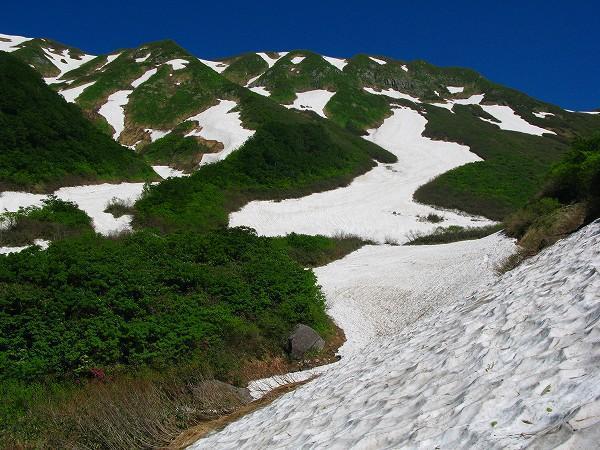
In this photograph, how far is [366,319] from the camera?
16172mm

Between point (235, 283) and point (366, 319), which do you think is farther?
point (366, 319)

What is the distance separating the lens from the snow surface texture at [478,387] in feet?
10.4

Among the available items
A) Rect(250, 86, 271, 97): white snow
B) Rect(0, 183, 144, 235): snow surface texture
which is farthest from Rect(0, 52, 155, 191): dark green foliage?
Rect(250, 86, 271, 97): white snow

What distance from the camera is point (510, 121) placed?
259 ft

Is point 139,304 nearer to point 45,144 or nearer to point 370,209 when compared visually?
point 45,144

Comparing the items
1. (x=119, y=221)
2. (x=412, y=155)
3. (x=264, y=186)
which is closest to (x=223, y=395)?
(x=119, y=221)

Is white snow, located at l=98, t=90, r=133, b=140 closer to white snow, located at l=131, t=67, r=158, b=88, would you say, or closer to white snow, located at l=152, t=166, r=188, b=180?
white snow, located at l=131, t=67, r=158, b=88

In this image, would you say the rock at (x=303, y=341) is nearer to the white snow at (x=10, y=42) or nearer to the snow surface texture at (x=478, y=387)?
the snow surface texture at (x=478, y=387)

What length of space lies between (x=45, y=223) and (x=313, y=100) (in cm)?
5951

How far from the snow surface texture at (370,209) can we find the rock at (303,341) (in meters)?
16.1

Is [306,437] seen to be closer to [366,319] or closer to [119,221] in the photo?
[366,319]

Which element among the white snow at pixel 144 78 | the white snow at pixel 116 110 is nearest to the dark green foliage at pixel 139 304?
the white snow at pixel 116 110

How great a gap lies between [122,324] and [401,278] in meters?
11.6

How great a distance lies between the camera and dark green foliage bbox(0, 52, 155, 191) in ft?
85.7
